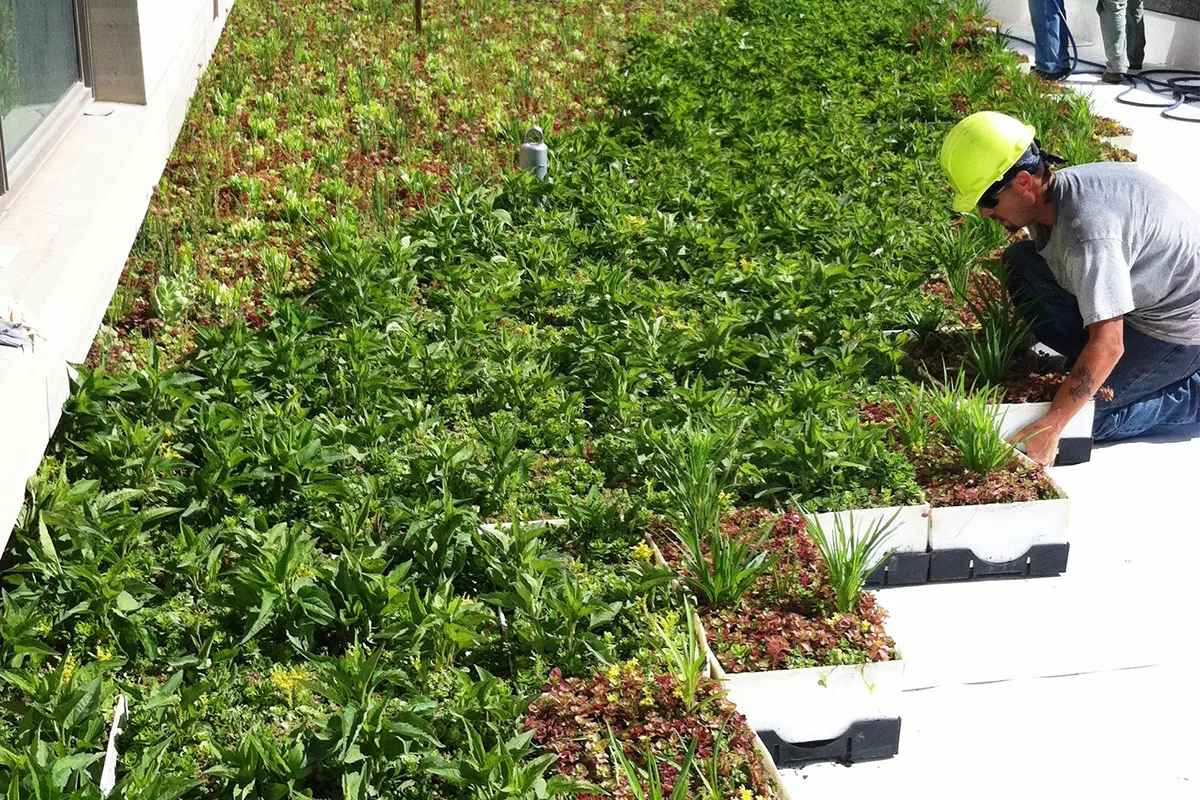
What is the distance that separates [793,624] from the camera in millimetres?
3840

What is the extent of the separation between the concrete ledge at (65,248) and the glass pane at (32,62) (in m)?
0.19

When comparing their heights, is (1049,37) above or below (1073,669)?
above

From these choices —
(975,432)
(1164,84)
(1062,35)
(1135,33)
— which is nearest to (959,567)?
(975,432)

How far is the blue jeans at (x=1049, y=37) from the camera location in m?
11.3

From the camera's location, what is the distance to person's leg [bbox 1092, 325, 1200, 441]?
5188 millimetres

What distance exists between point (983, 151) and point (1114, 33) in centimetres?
731

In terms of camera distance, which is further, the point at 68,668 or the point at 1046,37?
the point at 1046,37

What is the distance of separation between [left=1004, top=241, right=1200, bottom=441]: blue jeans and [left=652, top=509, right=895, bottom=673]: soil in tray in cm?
186

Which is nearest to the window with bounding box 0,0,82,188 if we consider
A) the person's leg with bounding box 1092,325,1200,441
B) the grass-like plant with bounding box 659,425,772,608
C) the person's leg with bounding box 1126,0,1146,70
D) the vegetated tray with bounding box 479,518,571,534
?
the vegetated tray with bounding box 479,518,571,534

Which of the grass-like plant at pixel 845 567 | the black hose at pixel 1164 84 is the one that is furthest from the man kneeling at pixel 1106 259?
the black hose at pixel 1164 84

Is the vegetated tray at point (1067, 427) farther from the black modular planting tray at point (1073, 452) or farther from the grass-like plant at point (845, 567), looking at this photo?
the grass-like plant at point (845, 567)

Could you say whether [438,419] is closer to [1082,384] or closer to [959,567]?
[959,567]

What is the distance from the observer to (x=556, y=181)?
7457mm

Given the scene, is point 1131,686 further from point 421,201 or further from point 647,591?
point 421,201
